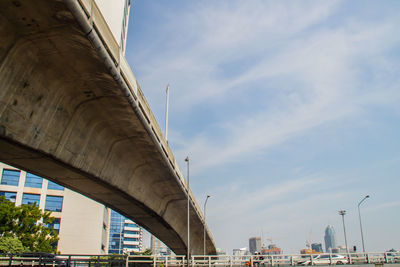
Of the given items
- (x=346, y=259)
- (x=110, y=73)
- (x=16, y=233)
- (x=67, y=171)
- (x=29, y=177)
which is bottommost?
(x=346, y=259)

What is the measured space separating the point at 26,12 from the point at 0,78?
6.78 feet

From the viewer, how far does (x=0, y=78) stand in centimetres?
947

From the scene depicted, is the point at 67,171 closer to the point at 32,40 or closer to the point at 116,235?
the point at 32,40

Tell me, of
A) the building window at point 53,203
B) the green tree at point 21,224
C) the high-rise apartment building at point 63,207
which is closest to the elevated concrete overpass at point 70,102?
the green tree at point 21,224

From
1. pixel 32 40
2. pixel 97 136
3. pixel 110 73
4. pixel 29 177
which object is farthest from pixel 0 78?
pixel 29 177

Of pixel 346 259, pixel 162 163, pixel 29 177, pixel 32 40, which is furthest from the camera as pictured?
pixel 29 177

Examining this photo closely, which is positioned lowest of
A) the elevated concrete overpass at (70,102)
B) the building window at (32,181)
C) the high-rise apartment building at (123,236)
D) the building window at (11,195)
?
the high-rise apartment building at (123,236)

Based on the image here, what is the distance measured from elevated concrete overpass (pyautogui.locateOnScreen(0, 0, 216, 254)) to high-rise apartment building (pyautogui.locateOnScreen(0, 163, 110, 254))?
49.7m

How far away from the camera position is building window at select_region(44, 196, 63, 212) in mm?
65062

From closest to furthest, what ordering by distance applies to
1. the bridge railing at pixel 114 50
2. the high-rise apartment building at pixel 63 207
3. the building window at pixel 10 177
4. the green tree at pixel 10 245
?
1. the bridge railing at pixel 114 50
2. the green tree at pixel 10 245
3. the building window at pixel 10 177
4. the high-rise apartment building at pixel 63 207

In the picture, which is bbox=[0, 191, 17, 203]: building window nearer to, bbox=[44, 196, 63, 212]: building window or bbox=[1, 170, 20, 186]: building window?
bbox=[1, 170, 20, 186]: building window

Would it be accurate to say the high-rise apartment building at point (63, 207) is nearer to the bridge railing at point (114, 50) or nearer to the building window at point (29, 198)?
the building window at point (29, 198)

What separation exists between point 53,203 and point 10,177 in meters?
9.58

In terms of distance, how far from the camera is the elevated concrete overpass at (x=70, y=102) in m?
9.79
